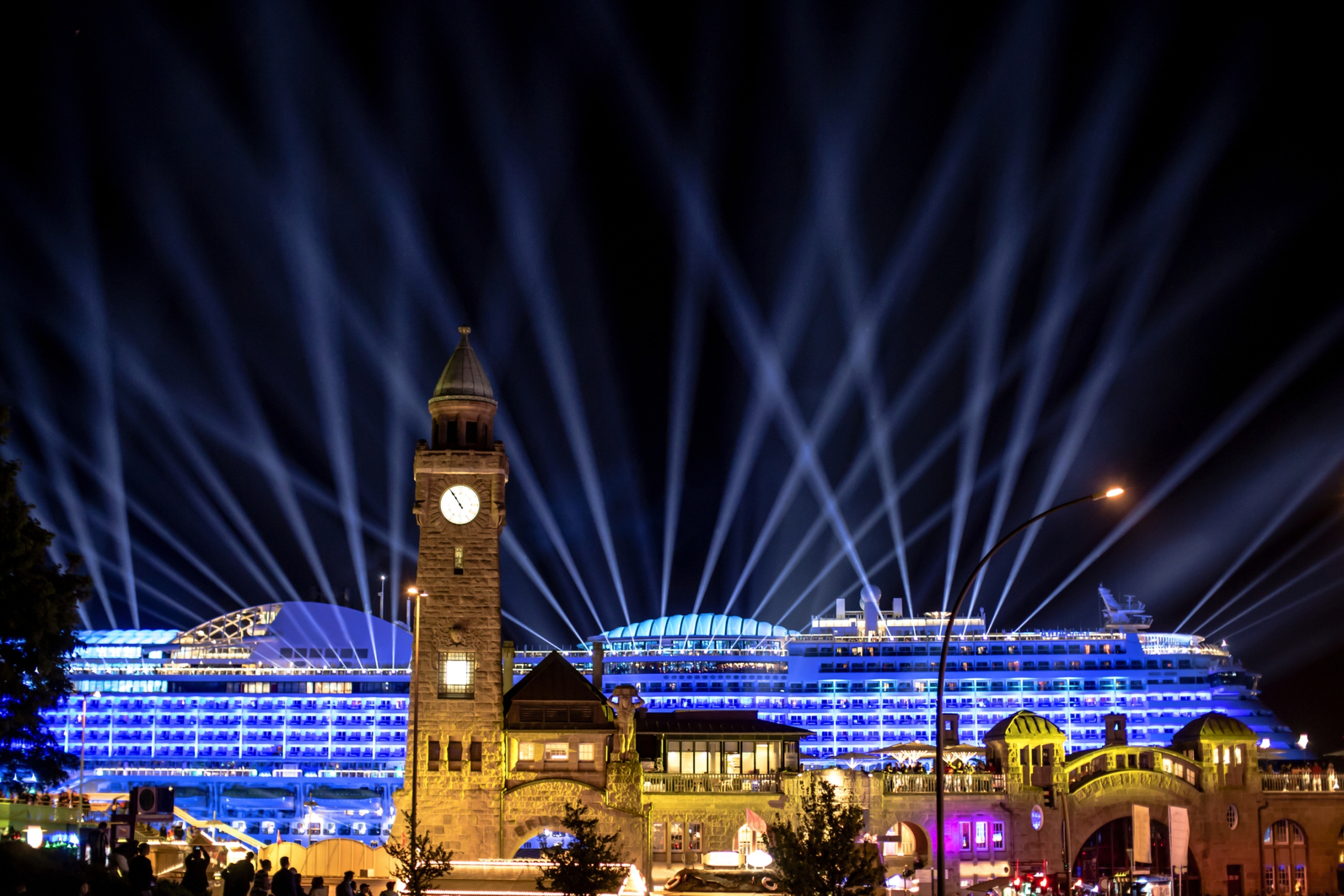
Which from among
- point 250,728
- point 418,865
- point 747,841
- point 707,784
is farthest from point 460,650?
point 250,728

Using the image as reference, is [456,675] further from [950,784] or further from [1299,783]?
[1299,783]

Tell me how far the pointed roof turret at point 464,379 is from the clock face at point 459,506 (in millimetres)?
3927

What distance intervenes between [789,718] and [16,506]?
74.7m

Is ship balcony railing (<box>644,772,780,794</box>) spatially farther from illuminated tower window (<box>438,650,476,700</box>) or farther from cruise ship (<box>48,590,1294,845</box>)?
cruise ship (<box>48,590,1294,845</box>)

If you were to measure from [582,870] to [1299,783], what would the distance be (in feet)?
119

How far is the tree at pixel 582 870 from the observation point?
4059 cm

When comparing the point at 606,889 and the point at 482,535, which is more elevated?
the point at 482,535

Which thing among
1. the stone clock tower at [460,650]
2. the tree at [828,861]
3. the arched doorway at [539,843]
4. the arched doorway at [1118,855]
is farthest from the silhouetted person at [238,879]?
the arched doorway at [539,843]

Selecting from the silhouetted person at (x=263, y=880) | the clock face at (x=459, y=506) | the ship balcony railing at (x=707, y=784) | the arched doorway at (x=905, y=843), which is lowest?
the arched doorway at (x=905, y=843)

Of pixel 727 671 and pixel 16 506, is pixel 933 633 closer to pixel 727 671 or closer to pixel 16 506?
pixel 727 671

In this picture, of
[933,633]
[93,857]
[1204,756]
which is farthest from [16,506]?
[933,633]

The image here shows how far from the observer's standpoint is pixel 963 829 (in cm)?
5928

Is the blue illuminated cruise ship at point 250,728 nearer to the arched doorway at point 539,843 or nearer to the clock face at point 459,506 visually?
the arched doorway at point 539,843

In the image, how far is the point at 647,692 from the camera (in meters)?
108
